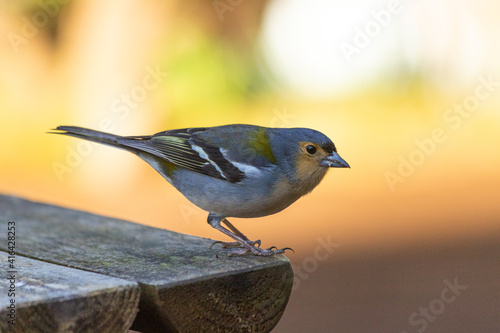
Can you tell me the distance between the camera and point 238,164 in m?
3.76

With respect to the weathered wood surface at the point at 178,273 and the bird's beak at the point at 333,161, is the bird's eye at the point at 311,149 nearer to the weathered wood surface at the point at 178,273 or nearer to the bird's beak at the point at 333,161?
the bird's beak at the point at 333,161

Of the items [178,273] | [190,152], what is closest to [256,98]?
[190,152]

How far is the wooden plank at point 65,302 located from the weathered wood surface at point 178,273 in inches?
5.0

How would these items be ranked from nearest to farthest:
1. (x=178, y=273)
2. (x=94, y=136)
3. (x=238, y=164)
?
(x=178, y=273) → (x=238, y=164) → (x=94, y=136)

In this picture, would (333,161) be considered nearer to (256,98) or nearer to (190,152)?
(190,152)

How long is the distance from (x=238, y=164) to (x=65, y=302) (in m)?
1.91

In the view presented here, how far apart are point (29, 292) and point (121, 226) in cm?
127

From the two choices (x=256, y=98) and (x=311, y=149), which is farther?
(x=256, y=98)

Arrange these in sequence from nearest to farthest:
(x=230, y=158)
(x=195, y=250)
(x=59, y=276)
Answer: (x=59, y=276), (x=195, y=250), (x=230, y=158)

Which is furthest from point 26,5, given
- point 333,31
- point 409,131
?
point 409,131

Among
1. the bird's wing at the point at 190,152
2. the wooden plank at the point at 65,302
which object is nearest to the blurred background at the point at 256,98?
the bird's wing at the point at 190,152

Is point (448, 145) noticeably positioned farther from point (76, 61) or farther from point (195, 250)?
point (195, 250)

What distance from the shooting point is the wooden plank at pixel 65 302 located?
→ 1.89m

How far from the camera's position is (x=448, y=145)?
12.4 m
